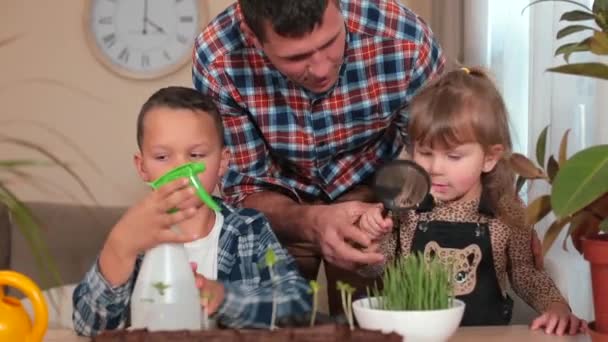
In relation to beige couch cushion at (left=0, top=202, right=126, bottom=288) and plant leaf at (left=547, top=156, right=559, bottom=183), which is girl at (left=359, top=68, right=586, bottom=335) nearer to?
plant leaf at (left=547, top=156, right=559, bottom=183)

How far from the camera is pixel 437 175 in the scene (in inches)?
70.7

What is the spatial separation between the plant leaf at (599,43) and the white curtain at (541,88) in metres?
0.87

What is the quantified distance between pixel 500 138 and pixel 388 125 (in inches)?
17.9

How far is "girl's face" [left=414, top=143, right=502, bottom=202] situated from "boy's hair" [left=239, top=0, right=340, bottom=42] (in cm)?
31

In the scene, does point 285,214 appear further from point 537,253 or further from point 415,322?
point 415,322

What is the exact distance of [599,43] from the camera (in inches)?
46.4

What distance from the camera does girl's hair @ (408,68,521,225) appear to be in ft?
5.91

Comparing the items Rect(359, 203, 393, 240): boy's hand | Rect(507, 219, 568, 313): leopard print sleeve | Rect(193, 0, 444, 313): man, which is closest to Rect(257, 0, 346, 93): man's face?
Rect(193, 0, 444, 313): man

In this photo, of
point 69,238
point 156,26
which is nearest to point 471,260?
point 69,238

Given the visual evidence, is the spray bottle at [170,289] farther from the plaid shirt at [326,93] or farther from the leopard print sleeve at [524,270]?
the plaid shirt at [326,93]

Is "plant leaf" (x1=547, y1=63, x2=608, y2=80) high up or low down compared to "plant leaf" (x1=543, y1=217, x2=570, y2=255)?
up

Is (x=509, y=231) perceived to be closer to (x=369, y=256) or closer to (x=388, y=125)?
(x=369, y=256)

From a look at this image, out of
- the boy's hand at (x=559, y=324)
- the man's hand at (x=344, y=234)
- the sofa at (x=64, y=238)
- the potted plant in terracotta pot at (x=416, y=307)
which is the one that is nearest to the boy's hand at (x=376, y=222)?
the man's hand at (x=344, y=234)

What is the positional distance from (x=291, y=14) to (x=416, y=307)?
2.64 ft
